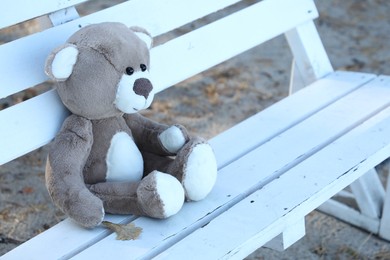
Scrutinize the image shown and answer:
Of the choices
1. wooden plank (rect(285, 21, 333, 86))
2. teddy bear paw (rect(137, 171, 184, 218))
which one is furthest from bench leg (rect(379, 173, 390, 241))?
teddy bear paw (rect(137, 171, 184, 218))

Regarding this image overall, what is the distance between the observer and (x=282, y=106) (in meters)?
2.44

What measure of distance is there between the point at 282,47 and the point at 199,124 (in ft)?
3.42

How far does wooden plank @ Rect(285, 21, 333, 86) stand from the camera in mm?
2648

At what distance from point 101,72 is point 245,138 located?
1.92ft

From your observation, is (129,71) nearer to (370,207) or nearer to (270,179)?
(270,179)

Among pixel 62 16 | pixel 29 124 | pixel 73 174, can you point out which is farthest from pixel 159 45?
pixel 73 174

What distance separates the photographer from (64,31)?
206cm

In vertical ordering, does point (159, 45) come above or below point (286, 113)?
above

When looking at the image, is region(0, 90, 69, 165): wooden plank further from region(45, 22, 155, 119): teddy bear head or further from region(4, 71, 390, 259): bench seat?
region(4, 71, 390, 259): bench seat

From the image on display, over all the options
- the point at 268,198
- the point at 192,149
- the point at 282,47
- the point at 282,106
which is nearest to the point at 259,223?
the point at 268,198

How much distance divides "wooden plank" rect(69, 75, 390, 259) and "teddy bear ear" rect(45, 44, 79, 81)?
16.2 inches

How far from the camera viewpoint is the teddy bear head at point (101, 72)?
182cm

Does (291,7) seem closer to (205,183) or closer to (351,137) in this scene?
(351,137)

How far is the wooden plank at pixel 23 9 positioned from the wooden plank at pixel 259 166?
0.63 m
